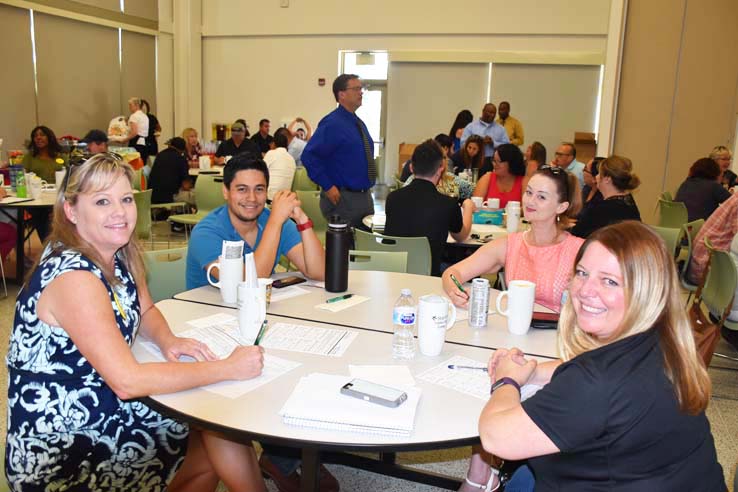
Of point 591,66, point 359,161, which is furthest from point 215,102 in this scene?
point 359,161

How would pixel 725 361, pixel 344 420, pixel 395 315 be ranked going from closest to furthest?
pixel 344 420
pixel 395 315
pixel 725 361

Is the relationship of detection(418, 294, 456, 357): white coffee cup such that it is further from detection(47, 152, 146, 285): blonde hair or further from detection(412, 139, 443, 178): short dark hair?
detection(412, 139, 443, 178): short dark hair

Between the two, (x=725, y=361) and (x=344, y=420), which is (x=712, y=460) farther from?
(x=725, y=361)

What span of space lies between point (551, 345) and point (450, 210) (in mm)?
1767

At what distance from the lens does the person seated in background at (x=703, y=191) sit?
5.37m

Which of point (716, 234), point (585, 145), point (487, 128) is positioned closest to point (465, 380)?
point (716, 234)

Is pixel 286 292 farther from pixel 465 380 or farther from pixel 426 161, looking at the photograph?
pixel 426 161

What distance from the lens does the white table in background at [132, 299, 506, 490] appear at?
136 centimetres

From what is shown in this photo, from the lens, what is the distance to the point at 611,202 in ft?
12.2

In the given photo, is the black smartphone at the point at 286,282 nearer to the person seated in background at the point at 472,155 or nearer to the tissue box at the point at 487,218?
the tissue box at the point at 487,218

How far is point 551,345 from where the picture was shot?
198cm

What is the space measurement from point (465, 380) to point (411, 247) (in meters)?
1.84

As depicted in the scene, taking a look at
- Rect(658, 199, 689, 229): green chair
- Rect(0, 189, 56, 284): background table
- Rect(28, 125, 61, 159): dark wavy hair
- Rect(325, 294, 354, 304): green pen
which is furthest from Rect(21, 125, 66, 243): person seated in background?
Rect(658, 199, 689, 229): green chair

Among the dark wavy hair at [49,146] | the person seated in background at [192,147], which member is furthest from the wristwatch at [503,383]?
the person seated in background at [192,147]
